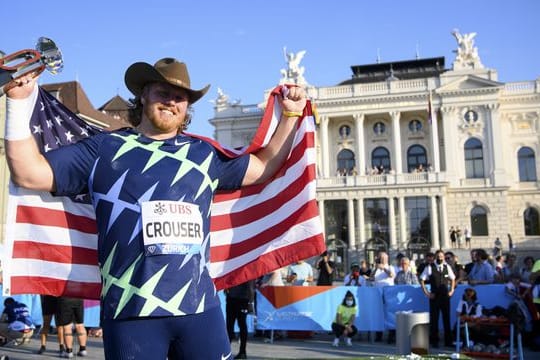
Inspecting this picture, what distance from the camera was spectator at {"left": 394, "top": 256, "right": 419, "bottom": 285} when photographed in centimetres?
1177

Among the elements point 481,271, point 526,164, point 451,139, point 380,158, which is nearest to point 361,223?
point 380,158

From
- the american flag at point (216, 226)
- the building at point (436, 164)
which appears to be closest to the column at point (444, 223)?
the building at point (436, 164)

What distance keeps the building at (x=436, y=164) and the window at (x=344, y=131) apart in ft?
2.84

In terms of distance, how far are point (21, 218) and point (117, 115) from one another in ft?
156

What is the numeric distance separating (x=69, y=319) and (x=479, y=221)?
1601 inches

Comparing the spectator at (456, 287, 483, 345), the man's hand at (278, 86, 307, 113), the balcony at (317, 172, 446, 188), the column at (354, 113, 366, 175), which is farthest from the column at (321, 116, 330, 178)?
the man's hand at (278, 86, 307, 113)

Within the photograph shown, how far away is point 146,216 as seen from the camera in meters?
2.23

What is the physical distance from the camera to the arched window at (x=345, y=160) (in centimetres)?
4894

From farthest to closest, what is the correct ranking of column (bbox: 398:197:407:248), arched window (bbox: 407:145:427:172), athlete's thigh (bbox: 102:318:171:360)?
arched window (bbox: 407:145:427:172) < column (bbox: 398:197:407:248) < athlete's thigh (bbox: 102:318:171:360)

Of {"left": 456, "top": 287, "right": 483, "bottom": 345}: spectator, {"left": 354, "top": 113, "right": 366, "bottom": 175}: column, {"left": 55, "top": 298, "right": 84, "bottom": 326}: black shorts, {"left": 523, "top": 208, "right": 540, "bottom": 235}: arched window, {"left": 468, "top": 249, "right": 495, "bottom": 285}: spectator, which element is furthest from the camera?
{"left": 354, "top": 113, "right": 366, "bottom": 175}: column

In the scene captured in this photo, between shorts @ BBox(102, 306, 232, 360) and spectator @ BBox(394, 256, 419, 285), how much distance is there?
33.1 feet

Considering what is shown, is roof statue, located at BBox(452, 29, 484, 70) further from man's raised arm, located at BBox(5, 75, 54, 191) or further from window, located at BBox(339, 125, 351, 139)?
man's raised arm, located at BBox(5, 75, 54, 191)

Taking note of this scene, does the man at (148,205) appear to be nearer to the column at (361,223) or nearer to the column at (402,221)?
the column at (402,221)

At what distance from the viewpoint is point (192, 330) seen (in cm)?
223
